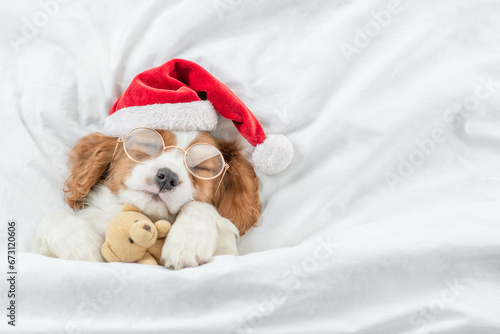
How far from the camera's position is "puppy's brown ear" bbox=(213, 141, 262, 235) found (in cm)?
195

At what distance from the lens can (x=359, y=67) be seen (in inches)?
85.9

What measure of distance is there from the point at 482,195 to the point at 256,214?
0.97 meters

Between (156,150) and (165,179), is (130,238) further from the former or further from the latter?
(156,150)

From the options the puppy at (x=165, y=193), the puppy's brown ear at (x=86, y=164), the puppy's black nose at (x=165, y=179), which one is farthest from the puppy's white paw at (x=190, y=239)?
the puppy's brown ear at (x=86, y=164)

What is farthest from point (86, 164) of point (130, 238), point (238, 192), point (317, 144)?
point (317, 144)

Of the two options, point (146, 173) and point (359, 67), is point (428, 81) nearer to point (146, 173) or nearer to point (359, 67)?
point (359, 67)

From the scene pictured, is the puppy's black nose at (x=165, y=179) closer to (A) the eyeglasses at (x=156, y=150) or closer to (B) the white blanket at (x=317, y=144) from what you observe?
(A) the eyeglasses at (x=156, y=150)

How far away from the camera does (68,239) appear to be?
65.6 inches

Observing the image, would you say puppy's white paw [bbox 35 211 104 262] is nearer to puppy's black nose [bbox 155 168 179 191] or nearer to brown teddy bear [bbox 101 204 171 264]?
brown teddy bear [bbox 101 204 171 264]

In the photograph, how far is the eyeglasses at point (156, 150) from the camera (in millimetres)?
1833

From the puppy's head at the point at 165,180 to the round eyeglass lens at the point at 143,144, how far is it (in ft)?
0.08

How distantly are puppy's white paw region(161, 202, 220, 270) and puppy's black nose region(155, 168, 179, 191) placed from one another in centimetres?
13

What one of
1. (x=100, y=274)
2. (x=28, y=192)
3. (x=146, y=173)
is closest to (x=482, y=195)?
(x=146, y=173)

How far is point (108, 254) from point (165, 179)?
0.34 metres
